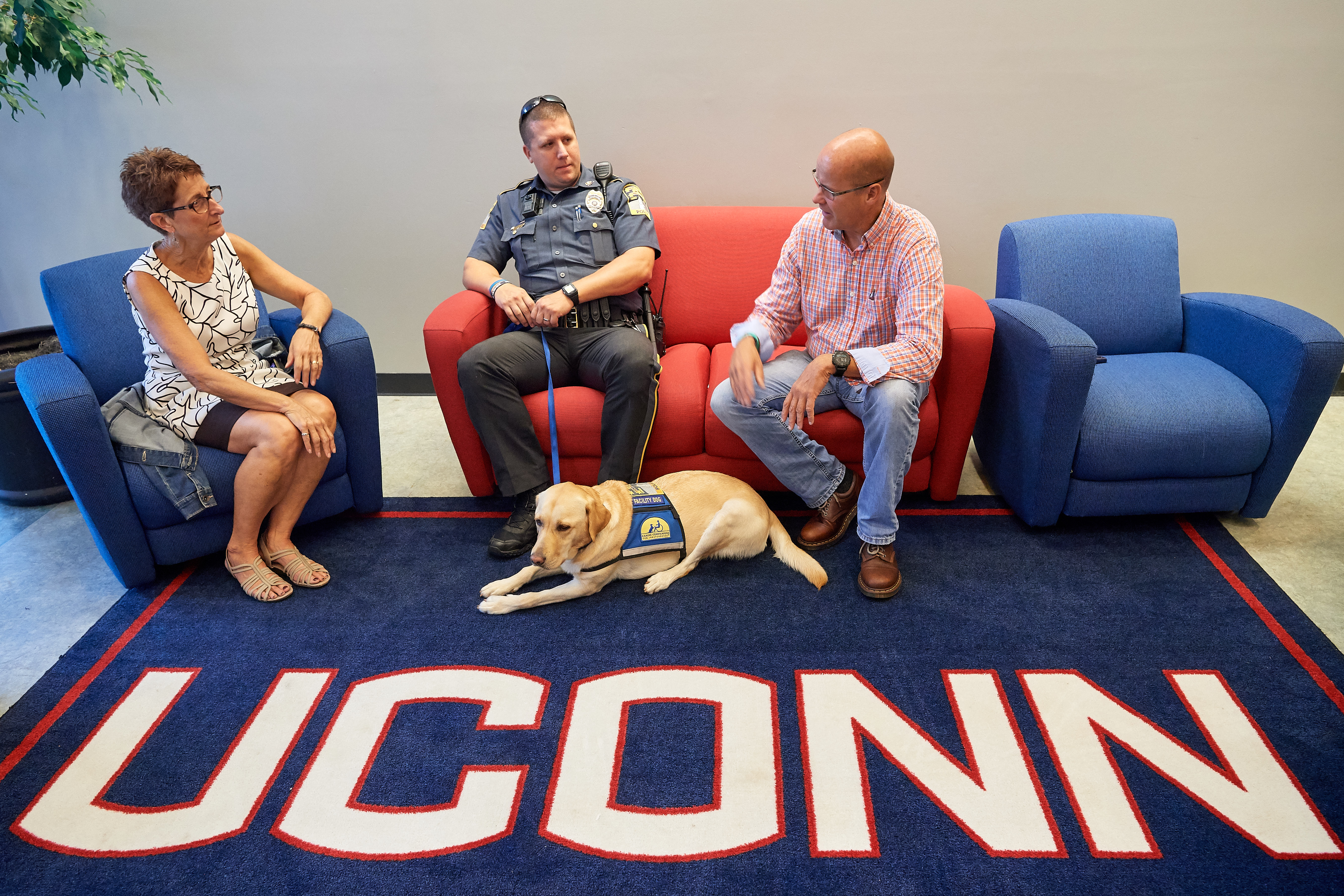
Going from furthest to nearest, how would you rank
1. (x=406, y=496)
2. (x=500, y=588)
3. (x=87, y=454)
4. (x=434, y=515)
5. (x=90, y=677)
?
(x=406, y=496) < (x=434, y=515) < (x=500, y=588) < (x=87, y=454) < (x=90, y=677)

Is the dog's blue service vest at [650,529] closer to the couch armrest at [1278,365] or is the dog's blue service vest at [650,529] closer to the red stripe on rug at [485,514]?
the red stripe on rug at [485,514]

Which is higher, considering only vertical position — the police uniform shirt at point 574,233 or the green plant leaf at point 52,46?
the green plant leaf at point 52,46

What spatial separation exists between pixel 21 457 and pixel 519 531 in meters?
1.89

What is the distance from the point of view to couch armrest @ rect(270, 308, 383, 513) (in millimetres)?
2488

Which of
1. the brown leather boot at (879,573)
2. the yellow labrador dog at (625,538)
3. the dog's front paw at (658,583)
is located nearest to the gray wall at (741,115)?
the yellow labrador dog at (625,538)

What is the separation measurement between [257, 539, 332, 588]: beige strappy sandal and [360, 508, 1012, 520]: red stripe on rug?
0.34 meters

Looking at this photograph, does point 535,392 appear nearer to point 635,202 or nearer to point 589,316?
point 589,316

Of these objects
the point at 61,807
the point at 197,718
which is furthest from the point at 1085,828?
the point at 61,807

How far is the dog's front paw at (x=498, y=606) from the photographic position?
Answer: 219cm

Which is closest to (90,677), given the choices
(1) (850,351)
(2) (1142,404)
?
(1) (850,351)

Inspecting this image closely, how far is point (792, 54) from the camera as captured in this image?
9.96 ft

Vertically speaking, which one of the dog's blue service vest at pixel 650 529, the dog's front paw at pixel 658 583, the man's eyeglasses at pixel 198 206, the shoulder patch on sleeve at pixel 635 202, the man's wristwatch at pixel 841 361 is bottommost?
the dog's front paw at pixel 658 583

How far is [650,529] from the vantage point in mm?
2221

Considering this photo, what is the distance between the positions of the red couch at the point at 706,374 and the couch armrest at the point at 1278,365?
0.83 meters
